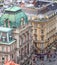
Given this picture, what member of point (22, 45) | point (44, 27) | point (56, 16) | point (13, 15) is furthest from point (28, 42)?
point (56, 16)

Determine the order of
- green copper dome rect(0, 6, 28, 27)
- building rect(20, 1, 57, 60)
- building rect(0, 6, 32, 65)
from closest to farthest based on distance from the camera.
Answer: building rect(0, 6, 32, 65) < green copper dome rect(0, 6, 28, 27) < building rect(20, 1, 57, 60)

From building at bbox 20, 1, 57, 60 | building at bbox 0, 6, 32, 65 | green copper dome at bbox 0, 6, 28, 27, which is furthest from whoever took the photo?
building at bbox 20, 1, 57, 60

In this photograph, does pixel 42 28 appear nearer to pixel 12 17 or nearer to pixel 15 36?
pixel 12 17

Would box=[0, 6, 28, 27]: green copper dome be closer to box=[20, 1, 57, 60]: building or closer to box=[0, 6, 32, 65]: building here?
box=[0, 6, 32, 65]: building

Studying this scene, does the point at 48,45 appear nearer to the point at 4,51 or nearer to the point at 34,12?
the point at 34,12

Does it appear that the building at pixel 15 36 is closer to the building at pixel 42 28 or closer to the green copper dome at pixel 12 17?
the green copper dome at pixel 12 17

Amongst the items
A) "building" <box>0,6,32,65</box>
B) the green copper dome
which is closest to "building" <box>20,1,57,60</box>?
"building" <box>0,6,32,65</box>

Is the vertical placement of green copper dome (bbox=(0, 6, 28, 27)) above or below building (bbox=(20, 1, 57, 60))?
above
